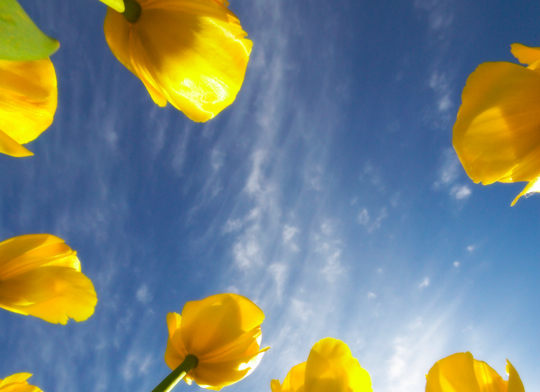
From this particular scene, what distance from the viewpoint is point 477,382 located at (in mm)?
456

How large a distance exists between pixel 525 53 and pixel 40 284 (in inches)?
40.3

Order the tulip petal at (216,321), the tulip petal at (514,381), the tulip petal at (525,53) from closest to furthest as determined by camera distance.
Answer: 1. the tulip petal at (514,381)
2. the tulip petal at (525,53)
3. the tulip petal at (216,321)

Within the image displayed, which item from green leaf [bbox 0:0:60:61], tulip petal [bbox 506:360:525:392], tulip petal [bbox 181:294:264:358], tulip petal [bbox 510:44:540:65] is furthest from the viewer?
tulip petal [bbox 181:294:264:358]

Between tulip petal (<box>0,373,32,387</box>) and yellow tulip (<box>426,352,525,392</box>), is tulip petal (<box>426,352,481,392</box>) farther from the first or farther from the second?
tulip petal (<box>0,373,32,387</box>)

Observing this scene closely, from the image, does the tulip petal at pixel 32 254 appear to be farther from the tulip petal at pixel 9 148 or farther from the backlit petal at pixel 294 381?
the backlit petal at pixel 294 381

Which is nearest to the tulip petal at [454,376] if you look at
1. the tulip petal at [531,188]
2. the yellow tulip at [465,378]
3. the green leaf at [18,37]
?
the yellow tulip at [465,378]

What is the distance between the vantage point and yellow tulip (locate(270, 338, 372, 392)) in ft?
1.78

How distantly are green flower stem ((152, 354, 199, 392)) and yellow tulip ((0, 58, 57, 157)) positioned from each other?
0.51 m

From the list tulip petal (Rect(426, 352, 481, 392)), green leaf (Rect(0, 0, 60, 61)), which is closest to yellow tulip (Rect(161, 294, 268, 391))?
tulip petal (Rect(426, 352, 481, 392))

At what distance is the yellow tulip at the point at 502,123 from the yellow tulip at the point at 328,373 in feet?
1.16

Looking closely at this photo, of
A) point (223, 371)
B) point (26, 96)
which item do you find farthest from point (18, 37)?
point (223, 371)

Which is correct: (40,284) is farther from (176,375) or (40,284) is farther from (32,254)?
(176,375)

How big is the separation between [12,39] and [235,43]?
0.51 meters

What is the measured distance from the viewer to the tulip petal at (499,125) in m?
0.48
